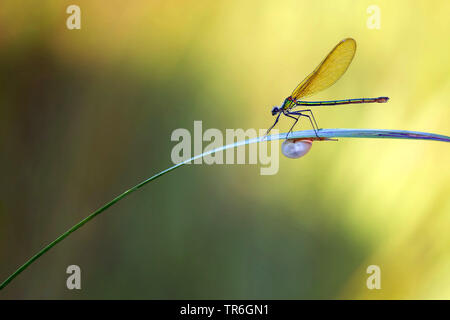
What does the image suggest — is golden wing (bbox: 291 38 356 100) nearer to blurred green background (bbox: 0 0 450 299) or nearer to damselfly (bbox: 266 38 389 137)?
damselfly (bbox: 266 38 389 137)

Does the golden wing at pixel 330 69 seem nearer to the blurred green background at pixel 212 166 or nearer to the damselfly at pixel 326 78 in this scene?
the damselfly at pixel 326 78

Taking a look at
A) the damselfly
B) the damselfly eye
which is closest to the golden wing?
the damselfly

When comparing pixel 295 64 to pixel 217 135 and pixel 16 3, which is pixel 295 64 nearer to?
pixel 217 135

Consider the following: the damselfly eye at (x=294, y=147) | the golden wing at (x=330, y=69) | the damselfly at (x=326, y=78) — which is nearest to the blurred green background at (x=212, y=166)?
the damselfly at (x=326, y=78)

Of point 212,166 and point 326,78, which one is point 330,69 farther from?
point 212,166

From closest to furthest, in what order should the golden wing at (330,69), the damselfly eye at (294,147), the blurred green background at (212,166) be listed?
the damselfly eye at (294,147) < the golden wing at (330,69) < the blurred green background at (212,166)

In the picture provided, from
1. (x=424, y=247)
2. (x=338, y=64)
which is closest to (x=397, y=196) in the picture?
A: (x=424, y=247)

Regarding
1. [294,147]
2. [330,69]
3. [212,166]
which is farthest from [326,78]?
[212,166]
